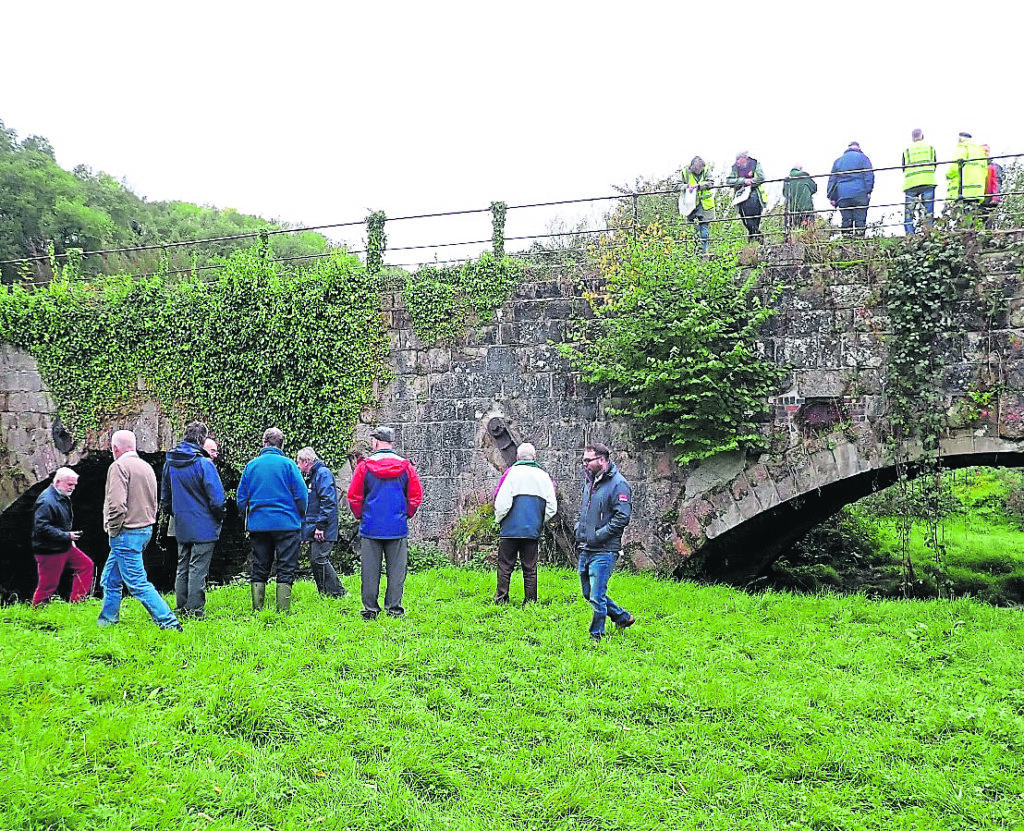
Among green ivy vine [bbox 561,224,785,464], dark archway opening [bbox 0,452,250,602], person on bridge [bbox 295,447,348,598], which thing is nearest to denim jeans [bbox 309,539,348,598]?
person on bridge [bbox 295,447,348,598]

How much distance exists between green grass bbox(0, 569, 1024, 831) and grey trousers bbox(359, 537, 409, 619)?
0.26 meters

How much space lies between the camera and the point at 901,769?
442 centimetres

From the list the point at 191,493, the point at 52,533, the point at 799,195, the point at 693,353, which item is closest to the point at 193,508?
the point at 191,493

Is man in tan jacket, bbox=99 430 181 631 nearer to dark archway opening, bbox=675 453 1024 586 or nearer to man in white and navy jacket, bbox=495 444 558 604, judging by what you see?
→ man in white and navy jacket, bbox=495 444 558 604

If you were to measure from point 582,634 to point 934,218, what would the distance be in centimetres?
565

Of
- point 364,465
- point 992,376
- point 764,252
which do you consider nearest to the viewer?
point 364,465

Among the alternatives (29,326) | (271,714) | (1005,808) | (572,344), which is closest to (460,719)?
(271,714)

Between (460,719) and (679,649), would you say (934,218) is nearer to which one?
(679,649)

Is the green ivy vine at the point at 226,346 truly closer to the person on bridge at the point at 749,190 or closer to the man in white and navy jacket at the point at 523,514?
the man in white and navy jacket at the point at 523,514

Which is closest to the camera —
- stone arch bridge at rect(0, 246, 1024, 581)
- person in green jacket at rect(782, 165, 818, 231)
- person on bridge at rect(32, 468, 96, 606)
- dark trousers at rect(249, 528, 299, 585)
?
dark trousers at rect(249, 528, 299, 585)

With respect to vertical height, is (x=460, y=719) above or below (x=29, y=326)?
below

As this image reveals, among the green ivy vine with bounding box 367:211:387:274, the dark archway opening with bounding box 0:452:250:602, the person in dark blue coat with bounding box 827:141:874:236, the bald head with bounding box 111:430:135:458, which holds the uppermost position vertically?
the person in dark blue coat with bounding box 827:141:874:236

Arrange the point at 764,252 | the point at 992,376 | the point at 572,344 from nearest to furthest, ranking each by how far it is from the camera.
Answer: the point at 992,376
the point at 764,252
the point at 572,344

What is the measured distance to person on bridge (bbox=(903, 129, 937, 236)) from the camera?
28.4 ft
